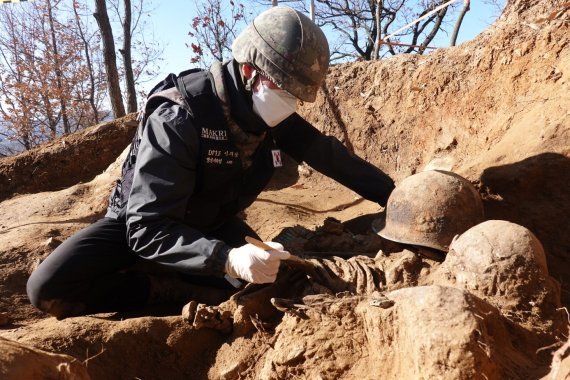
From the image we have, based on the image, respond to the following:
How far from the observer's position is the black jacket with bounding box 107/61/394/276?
2711mm

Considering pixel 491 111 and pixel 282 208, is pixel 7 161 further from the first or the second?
pixel 491 111

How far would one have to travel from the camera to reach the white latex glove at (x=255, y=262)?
251 centimetres

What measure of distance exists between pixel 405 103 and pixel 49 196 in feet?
13.8

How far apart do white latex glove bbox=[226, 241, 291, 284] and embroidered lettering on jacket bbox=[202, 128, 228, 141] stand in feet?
2.43

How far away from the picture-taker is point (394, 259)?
2949mm

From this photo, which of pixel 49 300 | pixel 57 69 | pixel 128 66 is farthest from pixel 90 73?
pixel 49 300

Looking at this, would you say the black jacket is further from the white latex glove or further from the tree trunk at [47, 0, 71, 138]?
the tree trunk at [47, 0, 71, 138]

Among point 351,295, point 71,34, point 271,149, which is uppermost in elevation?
point 71,34

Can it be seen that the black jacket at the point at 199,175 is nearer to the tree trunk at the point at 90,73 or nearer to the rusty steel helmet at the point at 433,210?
the rusty steel helmet at the point at 433,210

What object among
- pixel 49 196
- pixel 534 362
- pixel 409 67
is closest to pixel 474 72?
pixel 409 67

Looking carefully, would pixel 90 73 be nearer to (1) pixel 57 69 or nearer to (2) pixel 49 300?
(1) pixel 57 69

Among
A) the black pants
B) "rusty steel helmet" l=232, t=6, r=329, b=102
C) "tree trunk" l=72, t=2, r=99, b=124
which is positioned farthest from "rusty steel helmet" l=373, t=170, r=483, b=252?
"tree trunk" l=72, t=2, r=99, b=124

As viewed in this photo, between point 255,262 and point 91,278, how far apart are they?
1281 mm

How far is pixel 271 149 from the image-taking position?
11.5 feet
